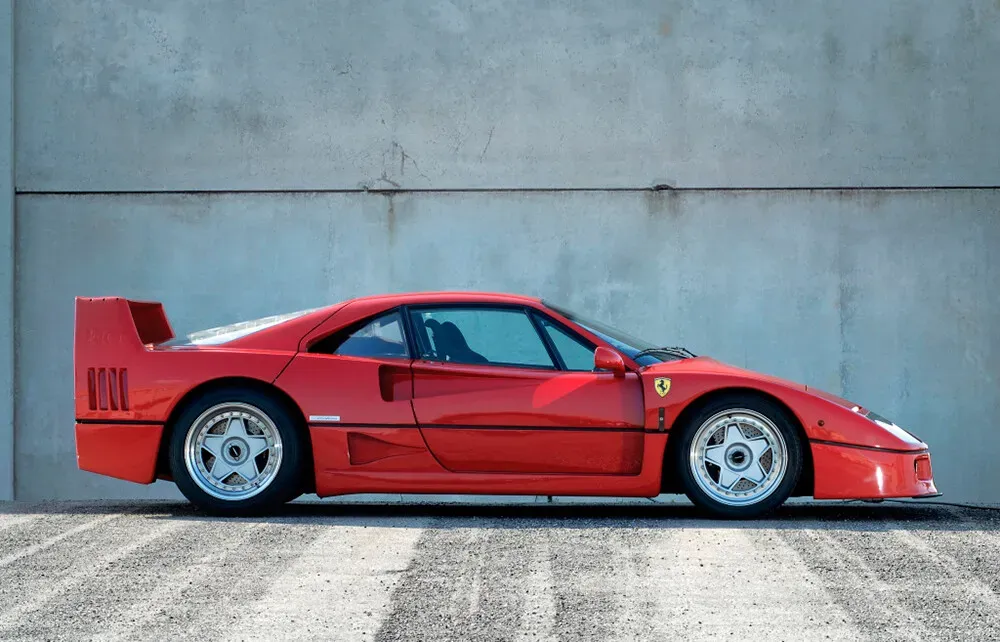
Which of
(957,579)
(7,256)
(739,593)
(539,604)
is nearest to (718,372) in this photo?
(957,579)

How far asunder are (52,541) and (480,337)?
2.35 metres

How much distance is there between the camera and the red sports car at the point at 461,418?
716 cm

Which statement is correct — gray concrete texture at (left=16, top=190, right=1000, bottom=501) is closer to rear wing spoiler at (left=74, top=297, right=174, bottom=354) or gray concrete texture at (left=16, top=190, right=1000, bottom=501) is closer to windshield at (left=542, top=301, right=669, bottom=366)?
windshield at (left=542, top=301, right=669, bottom=366)

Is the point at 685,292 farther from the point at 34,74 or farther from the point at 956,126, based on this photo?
the point at 34,74

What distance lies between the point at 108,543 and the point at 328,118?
611 centimetres

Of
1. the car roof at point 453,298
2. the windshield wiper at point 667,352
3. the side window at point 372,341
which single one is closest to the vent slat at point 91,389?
the side window at point 372,341

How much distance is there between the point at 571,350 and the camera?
7.41 m

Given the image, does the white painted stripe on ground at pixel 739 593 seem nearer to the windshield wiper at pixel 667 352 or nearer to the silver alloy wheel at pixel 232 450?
the windshield wiper at pixel 667 352

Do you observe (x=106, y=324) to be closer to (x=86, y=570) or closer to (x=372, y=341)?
(x=372, y=341)

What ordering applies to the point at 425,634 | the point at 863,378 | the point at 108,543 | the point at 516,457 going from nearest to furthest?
the point at 425,634 < the point at 108,543 < the point at 516,457 < the point at 863,378

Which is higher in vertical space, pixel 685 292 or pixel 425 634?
pixel 685 292

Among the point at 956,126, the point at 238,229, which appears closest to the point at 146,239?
the point at 238,229

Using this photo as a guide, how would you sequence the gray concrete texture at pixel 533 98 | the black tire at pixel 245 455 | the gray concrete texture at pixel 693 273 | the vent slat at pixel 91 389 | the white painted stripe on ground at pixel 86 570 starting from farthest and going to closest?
the gray concrete texture at pixel 533 98
the gray concrete texture at pixel 693 273
the vent slat at pixel 91 389
the black tire at pixel 245 455
the white painted stripe on ground at pixel 86 570

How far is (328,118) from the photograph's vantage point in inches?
460
